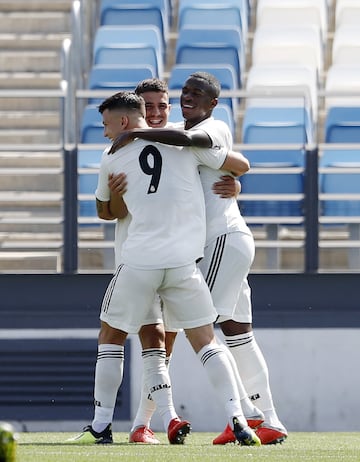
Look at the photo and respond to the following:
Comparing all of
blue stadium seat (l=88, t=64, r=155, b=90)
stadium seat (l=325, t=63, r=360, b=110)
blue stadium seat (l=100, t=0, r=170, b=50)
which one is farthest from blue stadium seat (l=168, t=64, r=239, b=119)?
blue stadium seat (l=100, t=0, r=170, b=50)

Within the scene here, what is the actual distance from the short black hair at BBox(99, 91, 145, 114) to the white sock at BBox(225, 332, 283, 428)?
1.20 meters

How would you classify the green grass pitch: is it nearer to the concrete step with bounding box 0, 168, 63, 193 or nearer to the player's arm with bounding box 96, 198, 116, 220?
the player's arm with bounding box 96, 198, 116, 220

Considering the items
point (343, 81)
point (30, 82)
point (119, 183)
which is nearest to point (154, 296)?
point (119, 183)

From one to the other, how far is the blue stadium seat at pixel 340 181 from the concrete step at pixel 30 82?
12.5ft

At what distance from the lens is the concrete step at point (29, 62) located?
47.3 ft

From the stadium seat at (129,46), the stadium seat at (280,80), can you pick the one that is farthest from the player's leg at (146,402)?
the stadium seat at (129,46)

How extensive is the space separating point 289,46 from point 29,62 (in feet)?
8.06

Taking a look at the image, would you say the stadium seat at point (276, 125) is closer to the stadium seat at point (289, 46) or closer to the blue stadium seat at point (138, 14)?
the stadium seat at point (289, 46)

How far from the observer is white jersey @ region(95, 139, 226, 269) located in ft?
22.2

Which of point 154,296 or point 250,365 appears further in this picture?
point 250,365

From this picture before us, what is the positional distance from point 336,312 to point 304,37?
467 centimetres

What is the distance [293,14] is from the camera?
1493 cm

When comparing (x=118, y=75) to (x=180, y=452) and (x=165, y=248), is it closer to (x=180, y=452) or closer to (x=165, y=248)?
(x=165, y=248)

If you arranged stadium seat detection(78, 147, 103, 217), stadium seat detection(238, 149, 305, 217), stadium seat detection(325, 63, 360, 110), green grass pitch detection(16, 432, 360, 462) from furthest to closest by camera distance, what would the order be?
stadium seat detection(325, 63, 360, 110) → stadium seat detection(78, 147, 103, 217) → stadium seat detection(238, 149, 305, 217) → green grass pitch detection(16, 432, 360, 462)
